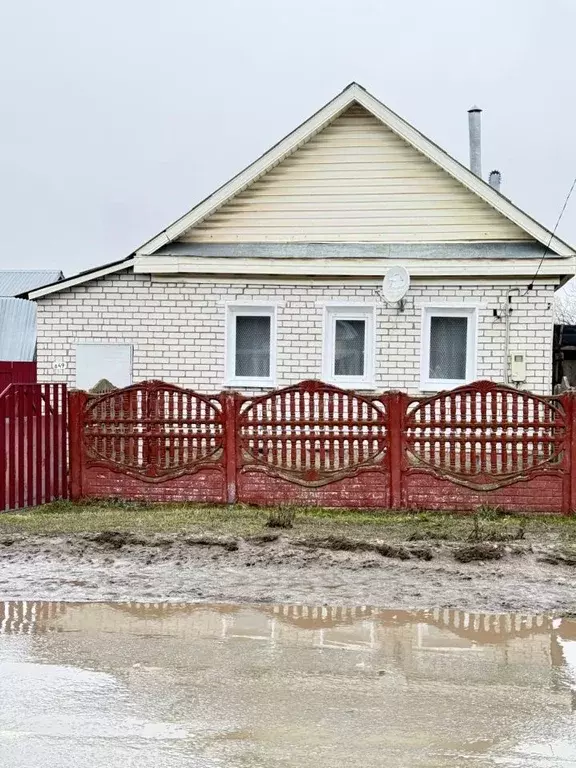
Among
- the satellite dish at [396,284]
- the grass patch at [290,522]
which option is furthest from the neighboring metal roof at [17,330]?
the grass patch at [290,522]

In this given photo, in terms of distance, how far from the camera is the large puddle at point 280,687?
14.3 ft

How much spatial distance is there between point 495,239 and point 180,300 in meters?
5.16

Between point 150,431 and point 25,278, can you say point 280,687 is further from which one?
point 25,278

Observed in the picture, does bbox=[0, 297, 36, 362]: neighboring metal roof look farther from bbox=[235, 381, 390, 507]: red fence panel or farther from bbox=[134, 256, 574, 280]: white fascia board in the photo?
bbox=[235, 381, 390, 507]: red fence panel

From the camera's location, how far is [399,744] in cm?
443

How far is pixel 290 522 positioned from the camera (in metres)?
9.88

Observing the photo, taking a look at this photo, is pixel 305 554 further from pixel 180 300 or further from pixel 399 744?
pixel 180 300

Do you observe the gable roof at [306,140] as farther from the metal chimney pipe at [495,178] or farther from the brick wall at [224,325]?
the metal chimney pipe at [495,178]

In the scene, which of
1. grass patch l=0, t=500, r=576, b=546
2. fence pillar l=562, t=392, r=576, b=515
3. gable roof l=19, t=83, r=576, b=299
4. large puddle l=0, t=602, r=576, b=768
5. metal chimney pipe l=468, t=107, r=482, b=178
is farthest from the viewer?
metal chimney pipe l=468, t=107, r=482, b=178

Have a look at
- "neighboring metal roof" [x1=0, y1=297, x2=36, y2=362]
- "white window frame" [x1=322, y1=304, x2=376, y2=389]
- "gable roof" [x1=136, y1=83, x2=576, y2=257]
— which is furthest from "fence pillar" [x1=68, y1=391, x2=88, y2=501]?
"neighboring metal roof" [x1=0, y1=297, x2=36, y2=362]

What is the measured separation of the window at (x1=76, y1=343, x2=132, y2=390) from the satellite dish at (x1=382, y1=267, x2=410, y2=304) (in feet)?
14.2

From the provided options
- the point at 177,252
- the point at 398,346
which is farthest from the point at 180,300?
the point at 398,346

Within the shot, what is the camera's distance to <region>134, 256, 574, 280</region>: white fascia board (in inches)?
594

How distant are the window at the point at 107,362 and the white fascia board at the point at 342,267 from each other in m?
1.36
